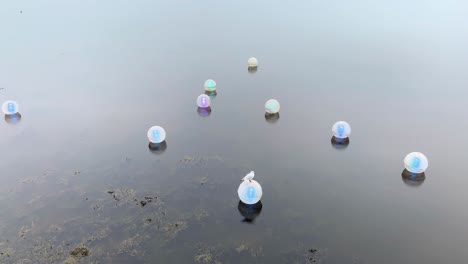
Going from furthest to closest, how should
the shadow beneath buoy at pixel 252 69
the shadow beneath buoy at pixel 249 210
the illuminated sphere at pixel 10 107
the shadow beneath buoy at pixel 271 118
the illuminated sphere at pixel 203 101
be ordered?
the shadow beneath buoy at pixel 252 69 → the illuminated sphere at pixel 203 101 → the illuminated sphere at pixel 10 107 → the shadow beneath buoy at pixel 271 118 → the shadow beneath buoy at pixel 249 210

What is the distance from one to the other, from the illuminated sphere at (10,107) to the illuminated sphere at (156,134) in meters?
5.59

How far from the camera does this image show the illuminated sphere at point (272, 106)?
14281mm

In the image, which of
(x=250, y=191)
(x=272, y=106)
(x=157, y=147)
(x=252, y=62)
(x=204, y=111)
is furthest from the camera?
(x=252, y=62)

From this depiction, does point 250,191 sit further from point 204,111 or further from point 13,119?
point 13,119

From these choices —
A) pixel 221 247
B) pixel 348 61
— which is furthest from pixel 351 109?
pixel 221 247

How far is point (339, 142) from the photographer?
12.7 metres

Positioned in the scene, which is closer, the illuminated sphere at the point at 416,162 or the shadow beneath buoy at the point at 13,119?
the illuminated sphere at the point at 416,162

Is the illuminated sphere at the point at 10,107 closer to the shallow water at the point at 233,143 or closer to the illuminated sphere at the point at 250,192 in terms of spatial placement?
the shallow water at the point at 233,143

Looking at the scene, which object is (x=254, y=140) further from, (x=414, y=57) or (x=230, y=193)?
(x=414, y=57)

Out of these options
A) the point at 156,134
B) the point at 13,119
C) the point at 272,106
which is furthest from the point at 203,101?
the point at 13,119

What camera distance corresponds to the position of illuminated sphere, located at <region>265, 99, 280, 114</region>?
14281 mm

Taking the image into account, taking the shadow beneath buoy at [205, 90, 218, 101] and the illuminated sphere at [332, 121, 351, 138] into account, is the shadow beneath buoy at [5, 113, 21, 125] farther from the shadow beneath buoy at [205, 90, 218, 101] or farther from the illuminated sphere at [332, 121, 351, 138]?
the illuminated sphere at [332, 121, 351, 138]

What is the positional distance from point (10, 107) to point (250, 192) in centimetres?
982

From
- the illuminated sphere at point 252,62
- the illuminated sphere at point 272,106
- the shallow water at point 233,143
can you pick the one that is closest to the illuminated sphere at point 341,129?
the shallow water at point 233,143
